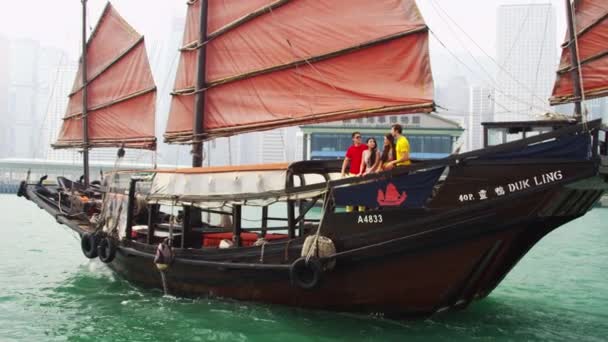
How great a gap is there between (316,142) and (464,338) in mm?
42109

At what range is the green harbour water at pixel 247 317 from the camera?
26.7ft

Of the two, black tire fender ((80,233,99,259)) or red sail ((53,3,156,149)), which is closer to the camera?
black tire fender ((80,233,99,259))

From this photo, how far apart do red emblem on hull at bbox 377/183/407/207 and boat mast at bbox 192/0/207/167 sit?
5.47 m

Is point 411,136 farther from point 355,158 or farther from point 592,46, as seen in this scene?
point 355,158

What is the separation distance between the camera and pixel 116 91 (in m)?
17.8

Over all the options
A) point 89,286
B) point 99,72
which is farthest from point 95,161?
point 89,286

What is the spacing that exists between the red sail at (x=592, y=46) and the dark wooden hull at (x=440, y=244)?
24.7ft

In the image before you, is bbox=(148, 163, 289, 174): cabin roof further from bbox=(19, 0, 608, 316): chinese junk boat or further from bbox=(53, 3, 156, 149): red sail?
bbox=(53, 3, 156, 149): red sail

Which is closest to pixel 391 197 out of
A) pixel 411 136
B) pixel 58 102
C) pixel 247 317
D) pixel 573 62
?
pixel 247 317

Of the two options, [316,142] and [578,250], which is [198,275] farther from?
[316,142]

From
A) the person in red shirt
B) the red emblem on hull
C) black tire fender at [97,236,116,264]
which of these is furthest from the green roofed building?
the red emblem on hull

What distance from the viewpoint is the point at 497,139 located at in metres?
8.25

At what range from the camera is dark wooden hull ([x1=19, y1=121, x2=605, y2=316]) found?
7.25 metres

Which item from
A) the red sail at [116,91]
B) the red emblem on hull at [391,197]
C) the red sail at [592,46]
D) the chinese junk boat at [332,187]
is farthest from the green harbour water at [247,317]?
the red sail at [116,91]
